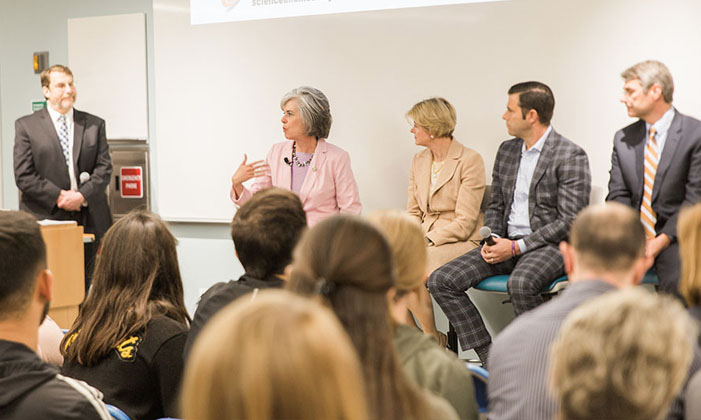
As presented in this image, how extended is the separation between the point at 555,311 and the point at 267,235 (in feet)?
2.85

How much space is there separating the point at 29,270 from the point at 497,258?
9.69 feet

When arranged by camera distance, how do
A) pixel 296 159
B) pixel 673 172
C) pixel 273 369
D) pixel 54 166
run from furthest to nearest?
1. pixel 54 166
2. pixel 296 159
3. pixel 673 172
4. pixel 273 369

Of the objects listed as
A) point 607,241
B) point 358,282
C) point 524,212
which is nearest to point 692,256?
point 607,241

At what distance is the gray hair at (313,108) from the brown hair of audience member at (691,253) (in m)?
3.00

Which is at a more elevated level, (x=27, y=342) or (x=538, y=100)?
(x=538, y=100)

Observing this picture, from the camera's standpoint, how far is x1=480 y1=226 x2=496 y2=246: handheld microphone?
163 inches

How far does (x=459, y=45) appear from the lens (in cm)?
484

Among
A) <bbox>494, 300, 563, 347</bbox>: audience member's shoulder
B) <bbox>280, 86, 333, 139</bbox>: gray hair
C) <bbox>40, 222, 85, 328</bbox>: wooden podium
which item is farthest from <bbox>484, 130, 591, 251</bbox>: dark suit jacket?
<bbox>40, 222, 85, 328</bbox>: wooden podium

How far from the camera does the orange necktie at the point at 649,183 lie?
13.1ft

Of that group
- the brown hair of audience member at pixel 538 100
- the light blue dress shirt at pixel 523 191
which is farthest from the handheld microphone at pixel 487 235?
the brown hair of audience member at pixel 538 100

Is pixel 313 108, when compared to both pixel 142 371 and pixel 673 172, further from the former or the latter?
pixel 142 371

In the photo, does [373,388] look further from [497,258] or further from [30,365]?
[497,258]

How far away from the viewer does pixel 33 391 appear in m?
1.59

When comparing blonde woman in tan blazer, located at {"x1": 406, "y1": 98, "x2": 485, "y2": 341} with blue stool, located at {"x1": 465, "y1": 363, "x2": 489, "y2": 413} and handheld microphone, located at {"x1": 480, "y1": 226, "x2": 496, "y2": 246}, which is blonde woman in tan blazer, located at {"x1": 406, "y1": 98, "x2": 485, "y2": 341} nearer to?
handheld microphone, located at {"x1": 480, "y1": 226, "x2": 496, "y2": 246}
